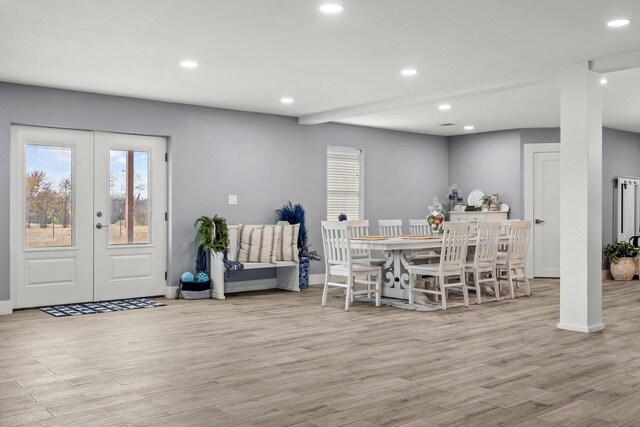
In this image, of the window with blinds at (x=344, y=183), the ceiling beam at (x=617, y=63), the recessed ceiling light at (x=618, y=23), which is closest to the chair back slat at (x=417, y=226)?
the window with blinds at (x=344, y=183)

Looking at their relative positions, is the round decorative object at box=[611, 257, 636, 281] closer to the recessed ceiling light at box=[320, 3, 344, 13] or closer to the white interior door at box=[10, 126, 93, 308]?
the recessed ceiling light at box=[320, 3, 344, 13]

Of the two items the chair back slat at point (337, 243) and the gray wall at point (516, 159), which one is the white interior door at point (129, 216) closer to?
the chair back slat at point (337, 243)

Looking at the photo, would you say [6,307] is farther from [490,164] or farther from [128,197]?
[490,164]

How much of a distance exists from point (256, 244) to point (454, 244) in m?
2.69

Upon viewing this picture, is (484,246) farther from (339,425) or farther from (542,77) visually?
(339,425)

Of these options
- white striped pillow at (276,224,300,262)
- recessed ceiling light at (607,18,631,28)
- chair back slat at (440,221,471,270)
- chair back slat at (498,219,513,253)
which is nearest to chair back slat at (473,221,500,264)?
chair back slat at (440,221,471,270)

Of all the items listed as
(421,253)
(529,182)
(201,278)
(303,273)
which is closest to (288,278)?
(303,273)

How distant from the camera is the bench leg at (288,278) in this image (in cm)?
834

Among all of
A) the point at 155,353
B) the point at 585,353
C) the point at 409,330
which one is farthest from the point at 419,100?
the point at 155,353

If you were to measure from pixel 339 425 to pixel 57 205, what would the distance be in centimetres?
511

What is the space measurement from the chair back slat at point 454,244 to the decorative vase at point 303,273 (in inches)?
87.7

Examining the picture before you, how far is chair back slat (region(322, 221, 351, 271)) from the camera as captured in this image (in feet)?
21.5

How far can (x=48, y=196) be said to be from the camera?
6863 mm

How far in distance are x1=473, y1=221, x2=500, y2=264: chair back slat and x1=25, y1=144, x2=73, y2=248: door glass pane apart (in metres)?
4.70
